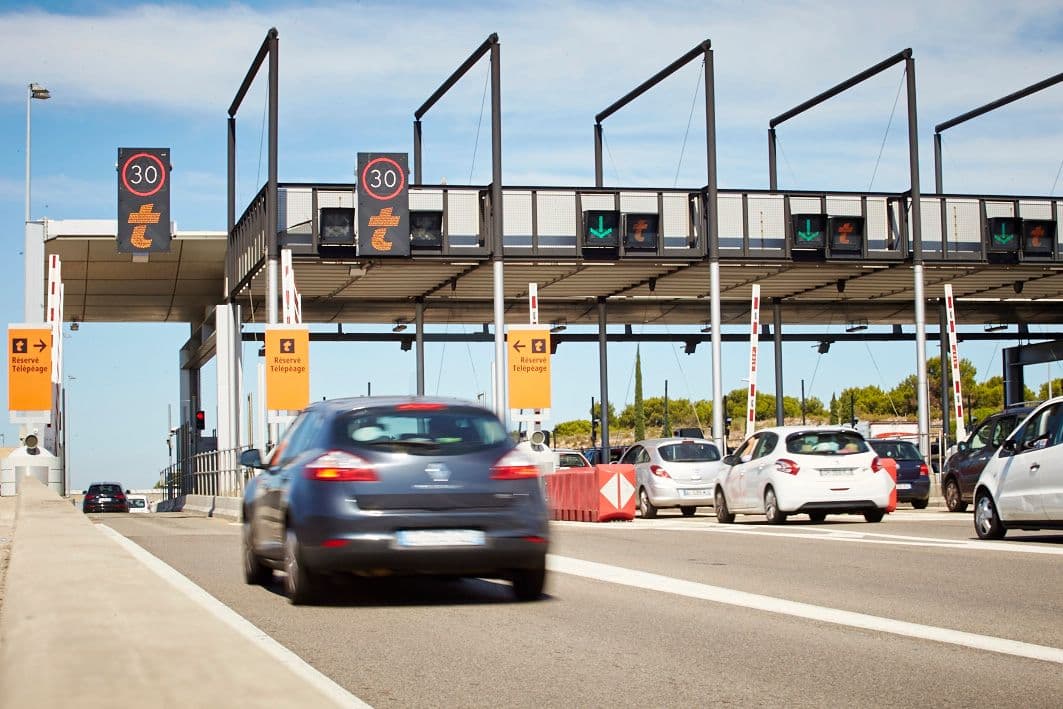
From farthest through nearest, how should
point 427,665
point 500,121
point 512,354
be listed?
point 500,121 < point 512,354 < point 427,665

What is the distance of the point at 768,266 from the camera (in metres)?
41.2

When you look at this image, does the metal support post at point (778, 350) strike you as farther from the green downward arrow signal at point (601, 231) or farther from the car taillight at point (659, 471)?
the car taillight at point (659, 471)

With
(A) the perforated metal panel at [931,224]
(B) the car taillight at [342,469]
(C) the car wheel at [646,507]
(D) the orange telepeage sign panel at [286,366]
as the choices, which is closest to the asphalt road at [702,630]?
(B) the car taillight at [342,469]

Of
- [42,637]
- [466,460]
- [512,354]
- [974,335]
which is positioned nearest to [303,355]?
[512,354]

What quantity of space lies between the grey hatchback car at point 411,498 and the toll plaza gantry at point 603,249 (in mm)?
23524

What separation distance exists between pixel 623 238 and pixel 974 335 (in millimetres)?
24298

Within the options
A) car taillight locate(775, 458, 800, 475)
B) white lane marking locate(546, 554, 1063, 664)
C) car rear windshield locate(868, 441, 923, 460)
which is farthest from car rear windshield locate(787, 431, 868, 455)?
car rear windshield locate(868, 441, 923, 460)

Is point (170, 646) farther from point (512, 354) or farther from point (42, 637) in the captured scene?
point (512, 354)

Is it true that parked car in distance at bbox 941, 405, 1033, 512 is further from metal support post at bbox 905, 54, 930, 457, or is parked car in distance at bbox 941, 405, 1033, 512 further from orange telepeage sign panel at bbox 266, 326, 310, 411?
orange telepeage sign panel at bbox 266, 326, 310, 411

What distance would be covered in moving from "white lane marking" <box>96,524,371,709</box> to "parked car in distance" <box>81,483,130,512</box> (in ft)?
156

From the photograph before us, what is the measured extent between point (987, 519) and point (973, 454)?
28.3ft

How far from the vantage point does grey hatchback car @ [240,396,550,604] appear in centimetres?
1073

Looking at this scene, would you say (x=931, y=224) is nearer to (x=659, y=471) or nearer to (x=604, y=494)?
(x=659, y=471)

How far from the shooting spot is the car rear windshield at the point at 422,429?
432 inches
